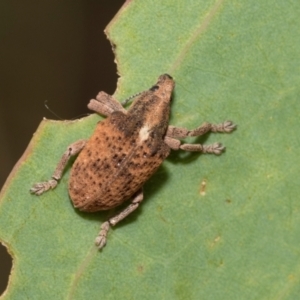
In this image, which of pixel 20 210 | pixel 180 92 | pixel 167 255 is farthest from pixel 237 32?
pixel 20 210

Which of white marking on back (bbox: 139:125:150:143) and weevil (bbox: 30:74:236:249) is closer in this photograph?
weevil (bbox: 30:74:236:249)

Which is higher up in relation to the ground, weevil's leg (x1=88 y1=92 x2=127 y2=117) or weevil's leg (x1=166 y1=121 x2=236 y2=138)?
weevil's leg (x1=88 y1=92 x2=127 y2=117)

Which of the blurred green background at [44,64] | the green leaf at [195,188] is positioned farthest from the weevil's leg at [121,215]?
the blurred green background at [44,64]

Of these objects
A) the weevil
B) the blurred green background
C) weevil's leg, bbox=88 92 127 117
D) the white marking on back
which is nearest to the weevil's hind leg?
the weevil

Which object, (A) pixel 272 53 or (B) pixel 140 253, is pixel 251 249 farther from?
(A) pixel 272 53

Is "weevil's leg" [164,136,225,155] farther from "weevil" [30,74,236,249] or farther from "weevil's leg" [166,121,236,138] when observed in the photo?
"weevil's leg" [166,121,236,138]

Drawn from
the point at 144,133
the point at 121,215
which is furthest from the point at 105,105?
the point at 121,215

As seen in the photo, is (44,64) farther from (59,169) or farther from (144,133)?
(144,133)
